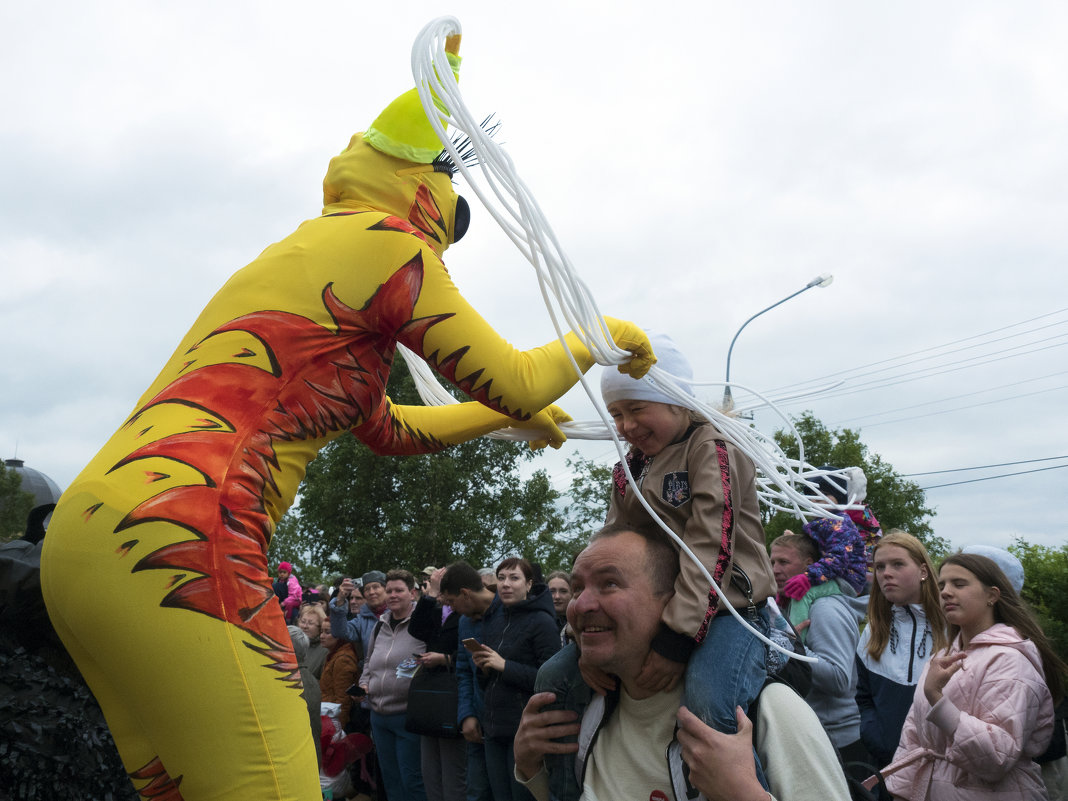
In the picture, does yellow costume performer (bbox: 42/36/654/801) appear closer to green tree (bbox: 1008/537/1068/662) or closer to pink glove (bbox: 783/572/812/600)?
pink glove (bbox: 783/572/812/600)

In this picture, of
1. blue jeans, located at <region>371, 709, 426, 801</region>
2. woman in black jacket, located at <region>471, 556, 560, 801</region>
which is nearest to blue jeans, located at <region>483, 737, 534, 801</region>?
woman in black jacket, located at <region>471, 556, 560, 801</region>

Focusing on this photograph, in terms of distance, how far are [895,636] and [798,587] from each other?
1.92 feet

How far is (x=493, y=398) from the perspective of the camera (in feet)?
8.33

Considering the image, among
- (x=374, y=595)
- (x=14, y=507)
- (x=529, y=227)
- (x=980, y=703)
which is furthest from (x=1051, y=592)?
(x=14, y=507)

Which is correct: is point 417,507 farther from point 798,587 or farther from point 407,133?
point 407,133

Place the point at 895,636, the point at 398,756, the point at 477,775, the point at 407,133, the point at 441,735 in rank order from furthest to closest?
A: the point at 398,756
the point at 441,735
the point at 477,775
the point at 895,636
the point at 407,133

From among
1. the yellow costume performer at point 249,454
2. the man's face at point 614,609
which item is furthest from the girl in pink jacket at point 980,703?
the yellow costume performer at point 249,454

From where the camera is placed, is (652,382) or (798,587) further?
(798,587)

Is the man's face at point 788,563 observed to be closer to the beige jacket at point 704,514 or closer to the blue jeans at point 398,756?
the beige jacket at point 704,514

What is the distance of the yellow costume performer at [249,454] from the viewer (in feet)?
6.85

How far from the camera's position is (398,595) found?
731 centimetres

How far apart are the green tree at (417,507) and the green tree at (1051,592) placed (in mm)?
16506

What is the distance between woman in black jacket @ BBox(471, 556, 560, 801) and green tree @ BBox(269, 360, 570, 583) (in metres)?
17.2

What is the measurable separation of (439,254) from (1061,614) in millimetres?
6124
